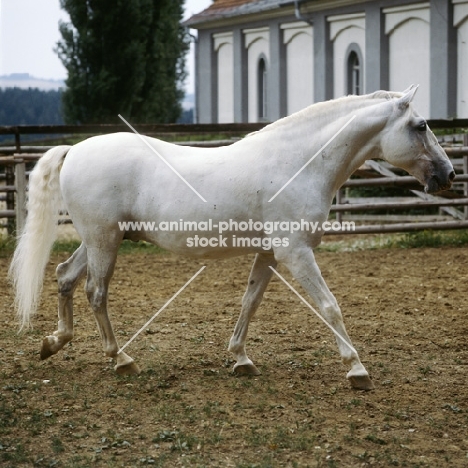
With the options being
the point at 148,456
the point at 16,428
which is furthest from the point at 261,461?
the point at 16,428

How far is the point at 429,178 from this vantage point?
5.12 m

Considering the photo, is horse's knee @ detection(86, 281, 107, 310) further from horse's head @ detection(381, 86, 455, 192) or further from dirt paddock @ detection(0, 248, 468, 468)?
horse's head @ detection(381, 86, 455, 192)

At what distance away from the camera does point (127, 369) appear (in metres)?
5.38

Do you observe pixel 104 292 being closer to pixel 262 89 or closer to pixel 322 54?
pixel 322 54

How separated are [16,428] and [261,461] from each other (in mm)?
1335

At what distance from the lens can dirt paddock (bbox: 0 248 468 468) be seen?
406 cm

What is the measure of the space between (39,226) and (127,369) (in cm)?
109

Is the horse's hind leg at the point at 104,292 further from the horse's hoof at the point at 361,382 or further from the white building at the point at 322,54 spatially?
the white building at the point at 322,54

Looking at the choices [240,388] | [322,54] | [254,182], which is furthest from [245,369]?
[322,54]

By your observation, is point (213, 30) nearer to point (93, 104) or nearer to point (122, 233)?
point (93, 104)

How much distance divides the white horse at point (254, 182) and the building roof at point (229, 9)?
18.7m

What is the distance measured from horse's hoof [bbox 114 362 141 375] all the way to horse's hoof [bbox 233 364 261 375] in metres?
0.62

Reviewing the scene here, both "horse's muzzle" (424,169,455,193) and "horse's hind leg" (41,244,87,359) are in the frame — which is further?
"horse's hind leg" (41,244,87,359)

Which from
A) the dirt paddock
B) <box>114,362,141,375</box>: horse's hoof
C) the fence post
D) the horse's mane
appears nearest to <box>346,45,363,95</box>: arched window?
the fence post
